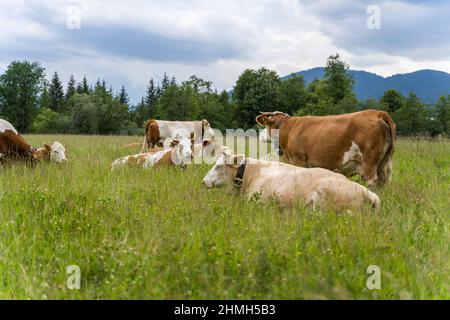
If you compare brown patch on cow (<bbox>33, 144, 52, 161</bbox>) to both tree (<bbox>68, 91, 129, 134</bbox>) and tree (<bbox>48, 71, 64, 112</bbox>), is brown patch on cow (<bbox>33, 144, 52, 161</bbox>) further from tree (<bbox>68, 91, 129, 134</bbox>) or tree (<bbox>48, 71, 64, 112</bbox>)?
tree (<bbox>48, 71, 64, 112</bbox>)

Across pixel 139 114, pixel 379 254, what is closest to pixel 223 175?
pixel 379 254

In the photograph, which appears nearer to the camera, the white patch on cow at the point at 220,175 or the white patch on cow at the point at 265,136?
the white patch on cow at the point at 220,175

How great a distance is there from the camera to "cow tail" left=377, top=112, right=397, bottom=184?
799cm

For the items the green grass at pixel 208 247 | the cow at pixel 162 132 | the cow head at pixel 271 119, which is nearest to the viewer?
the green grass at pixel 208 247

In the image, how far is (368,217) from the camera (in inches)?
210

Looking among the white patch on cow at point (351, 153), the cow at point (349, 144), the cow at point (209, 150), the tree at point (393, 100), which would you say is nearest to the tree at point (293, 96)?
the tree at point (393, 100)

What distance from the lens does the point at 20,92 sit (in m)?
72.9

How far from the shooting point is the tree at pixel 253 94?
68.8 metres

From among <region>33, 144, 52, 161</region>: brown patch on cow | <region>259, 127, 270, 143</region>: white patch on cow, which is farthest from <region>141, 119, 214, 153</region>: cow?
<region>259, 127, 270, 143</region>: white patch on cow

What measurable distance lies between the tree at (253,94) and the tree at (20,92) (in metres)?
34.4

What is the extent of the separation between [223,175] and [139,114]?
312 ft

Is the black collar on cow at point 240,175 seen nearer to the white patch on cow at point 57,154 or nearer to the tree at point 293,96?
the white patch on cow at point 57,154

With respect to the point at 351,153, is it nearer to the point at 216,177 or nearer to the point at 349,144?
the point at 349,144

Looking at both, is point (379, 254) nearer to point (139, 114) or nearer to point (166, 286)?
point (166, 286)
